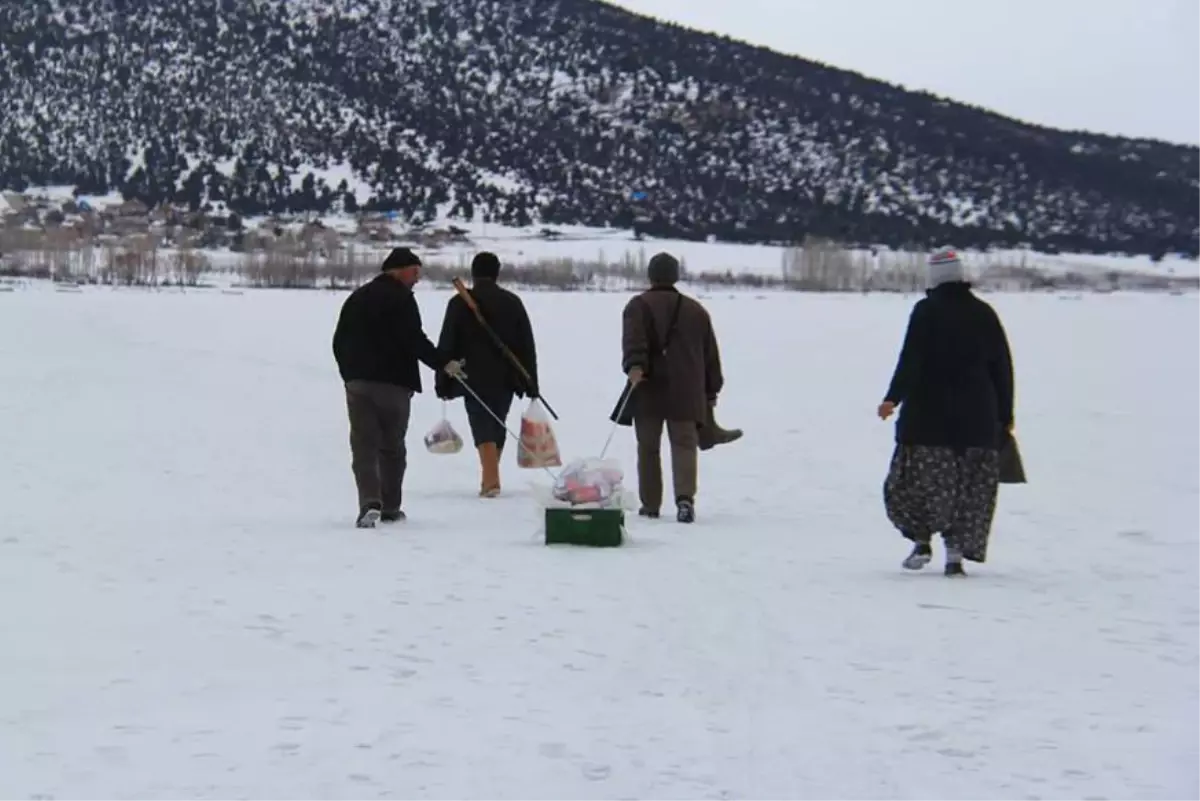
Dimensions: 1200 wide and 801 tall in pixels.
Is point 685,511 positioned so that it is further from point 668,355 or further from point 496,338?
point 496,338

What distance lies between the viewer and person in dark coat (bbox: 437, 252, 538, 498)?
40.1 feet

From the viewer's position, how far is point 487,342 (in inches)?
485

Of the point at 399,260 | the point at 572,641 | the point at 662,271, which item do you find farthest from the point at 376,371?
the point at 572,641

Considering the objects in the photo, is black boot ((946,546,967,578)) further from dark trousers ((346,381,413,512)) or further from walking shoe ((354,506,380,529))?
walking shoe ((354,506,380,529))

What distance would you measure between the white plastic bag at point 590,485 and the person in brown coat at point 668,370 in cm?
102

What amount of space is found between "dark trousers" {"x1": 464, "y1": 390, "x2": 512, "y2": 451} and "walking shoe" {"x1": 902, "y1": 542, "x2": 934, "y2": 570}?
13.4 feet

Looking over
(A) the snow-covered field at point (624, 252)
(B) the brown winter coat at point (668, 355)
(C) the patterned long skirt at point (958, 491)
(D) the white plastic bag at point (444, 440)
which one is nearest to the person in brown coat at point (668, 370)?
(B) the brown winter coat at point (668, 355)

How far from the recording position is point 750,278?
108500mm

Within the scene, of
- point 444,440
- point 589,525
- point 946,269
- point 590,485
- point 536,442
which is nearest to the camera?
point 946,269

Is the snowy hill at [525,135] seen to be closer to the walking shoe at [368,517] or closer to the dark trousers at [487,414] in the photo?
the dark trousers at [487,414]

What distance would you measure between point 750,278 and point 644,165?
4726 cm

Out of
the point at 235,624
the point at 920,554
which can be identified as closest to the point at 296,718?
the point at 235,624

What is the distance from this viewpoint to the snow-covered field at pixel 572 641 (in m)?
5.07

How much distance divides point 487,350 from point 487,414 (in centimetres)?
46
